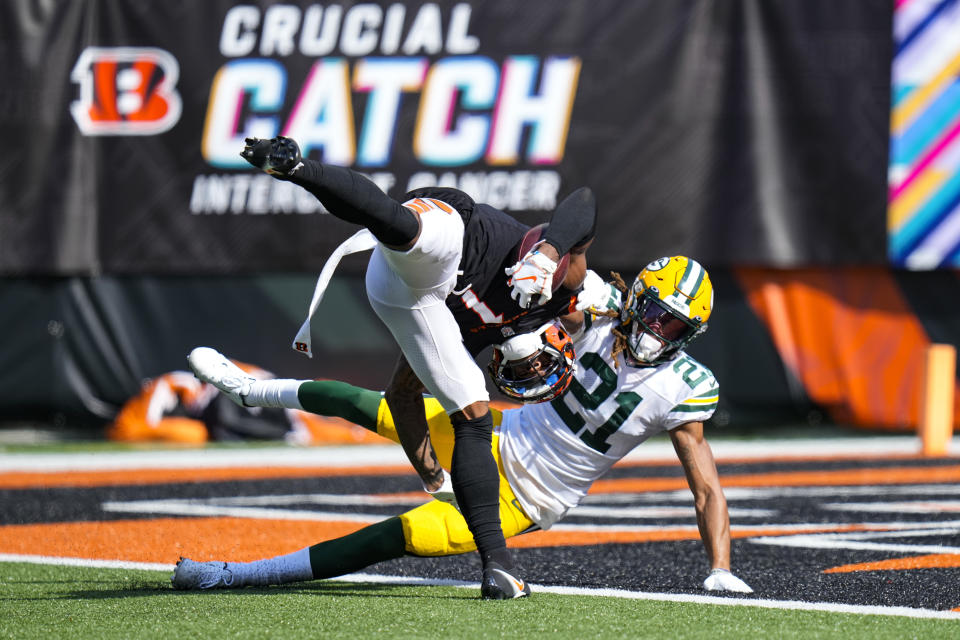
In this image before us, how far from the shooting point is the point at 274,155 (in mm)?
3736

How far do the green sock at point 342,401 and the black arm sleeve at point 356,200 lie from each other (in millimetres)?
1006

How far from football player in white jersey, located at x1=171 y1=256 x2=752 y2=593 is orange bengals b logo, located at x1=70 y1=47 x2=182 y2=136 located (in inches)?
307

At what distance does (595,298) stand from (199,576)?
152 cm

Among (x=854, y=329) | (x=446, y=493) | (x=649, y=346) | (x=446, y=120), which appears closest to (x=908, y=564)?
(x=649, y=346)

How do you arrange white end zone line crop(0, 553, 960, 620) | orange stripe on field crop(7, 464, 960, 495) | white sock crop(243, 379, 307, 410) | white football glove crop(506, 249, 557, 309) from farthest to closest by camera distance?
1. orange stripe on field crop(7, 464, 960, 495)
2. white sock crop(243, 379, 307, 410)
3. white end zone line crop(0, 553, 960, 620)
4. white football glove crop(506, 249, 557, 309)

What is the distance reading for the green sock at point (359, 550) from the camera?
4.42m

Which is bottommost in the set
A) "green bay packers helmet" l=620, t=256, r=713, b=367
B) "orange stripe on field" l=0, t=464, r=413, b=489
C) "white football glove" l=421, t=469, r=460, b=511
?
"orange stripe on field" l=0, t=464, r=413, b=489

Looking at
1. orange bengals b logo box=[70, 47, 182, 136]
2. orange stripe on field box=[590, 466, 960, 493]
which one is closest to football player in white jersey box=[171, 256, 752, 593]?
orange stripe on field box=[590, 466, 960, 493]

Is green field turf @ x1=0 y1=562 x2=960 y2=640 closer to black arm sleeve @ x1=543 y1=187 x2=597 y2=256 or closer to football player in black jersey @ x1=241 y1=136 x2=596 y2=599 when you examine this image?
football player in black jersey @ x1=241 y1=136 x2=596 y2=599

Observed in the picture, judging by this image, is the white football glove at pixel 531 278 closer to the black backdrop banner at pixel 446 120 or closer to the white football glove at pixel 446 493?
the white football glove at pixel 446 493

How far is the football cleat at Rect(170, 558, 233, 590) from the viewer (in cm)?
446

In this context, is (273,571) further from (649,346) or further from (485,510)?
(649,346)

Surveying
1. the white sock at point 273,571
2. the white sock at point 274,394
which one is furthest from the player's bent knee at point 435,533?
the white sock at point 274,394

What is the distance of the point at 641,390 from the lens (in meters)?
4.62
